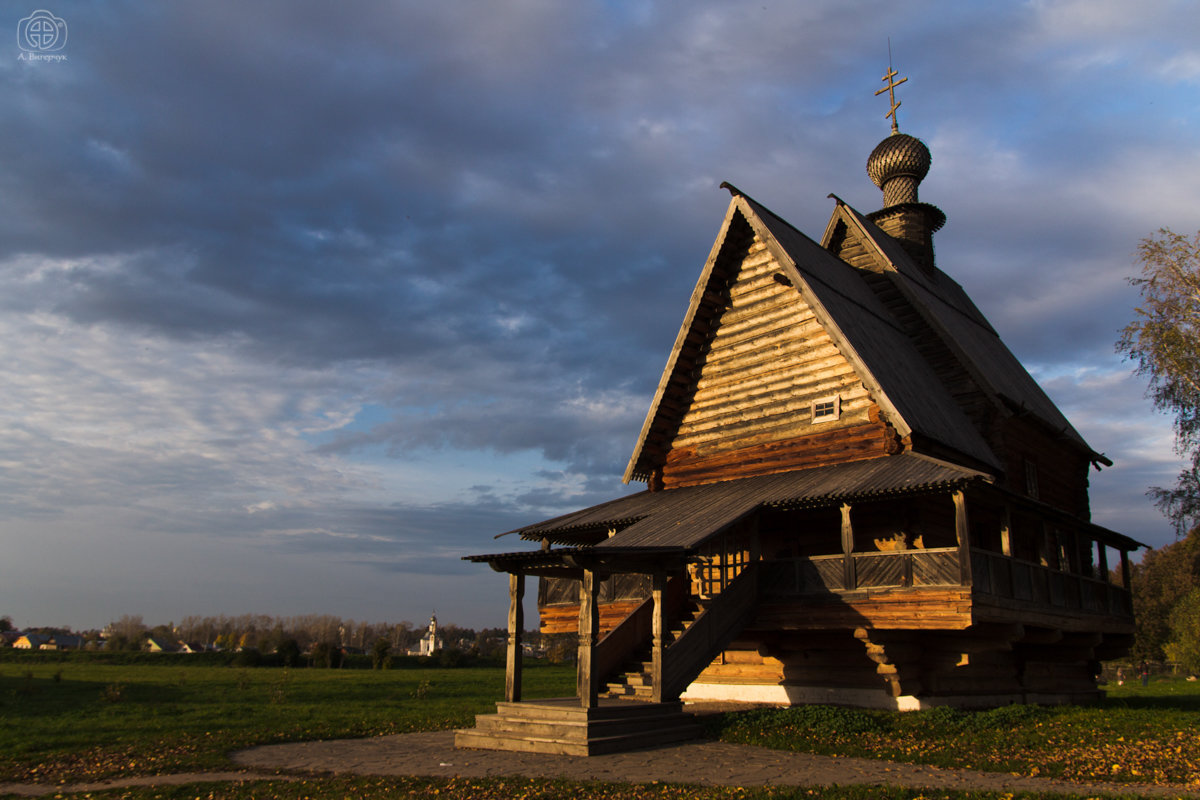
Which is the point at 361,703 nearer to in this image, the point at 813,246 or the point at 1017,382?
the point at 813,246

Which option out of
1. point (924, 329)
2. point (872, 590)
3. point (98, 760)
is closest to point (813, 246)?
point (924, 329)

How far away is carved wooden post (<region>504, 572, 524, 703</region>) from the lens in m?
14.5

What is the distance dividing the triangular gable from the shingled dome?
2144 mm

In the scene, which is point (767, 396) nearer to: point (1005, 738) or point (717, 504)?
point (717, 504)

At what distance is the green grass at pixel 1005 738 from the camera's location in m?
11.4

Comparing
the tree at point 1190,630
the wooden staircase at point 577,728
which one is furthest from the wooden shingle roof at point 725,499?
the tree at point 1190,630

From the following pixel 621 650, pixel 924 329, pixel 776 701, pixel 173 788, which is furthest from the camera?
pixel 924 329

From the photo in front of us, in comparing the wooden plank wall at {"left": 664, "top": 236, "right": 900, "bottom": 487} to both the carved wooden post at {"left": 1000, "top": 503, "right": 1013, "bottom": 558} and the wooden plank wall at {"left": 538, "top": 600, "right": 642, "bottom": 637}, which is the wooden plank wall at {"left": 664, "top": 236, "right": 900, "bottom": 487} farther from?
the wooden plank wall at {"left": 538, "top": 600, "right": 642, "bottom": 637}

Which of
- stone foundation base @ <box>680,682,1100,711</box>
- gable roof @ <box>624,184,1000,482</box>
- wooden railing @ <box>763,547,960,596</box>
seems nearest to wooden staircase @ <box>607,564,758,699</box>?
wooden railing @ <box>763,547,960,596</box>

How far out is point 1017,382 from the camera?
85.3 feet

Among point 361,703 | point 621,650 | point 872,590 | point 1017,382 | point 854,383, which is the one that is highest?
Answer: point 1017,382

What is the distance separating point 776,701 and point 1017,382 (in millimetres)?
13895

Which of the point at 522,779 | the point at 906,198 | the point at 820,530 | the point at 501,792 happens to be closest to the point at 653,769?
the point at 522,779

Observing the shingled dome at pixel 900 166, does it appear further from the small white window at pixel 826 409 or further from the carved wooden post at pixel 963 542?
the carved wooden post at pixel 963 542
